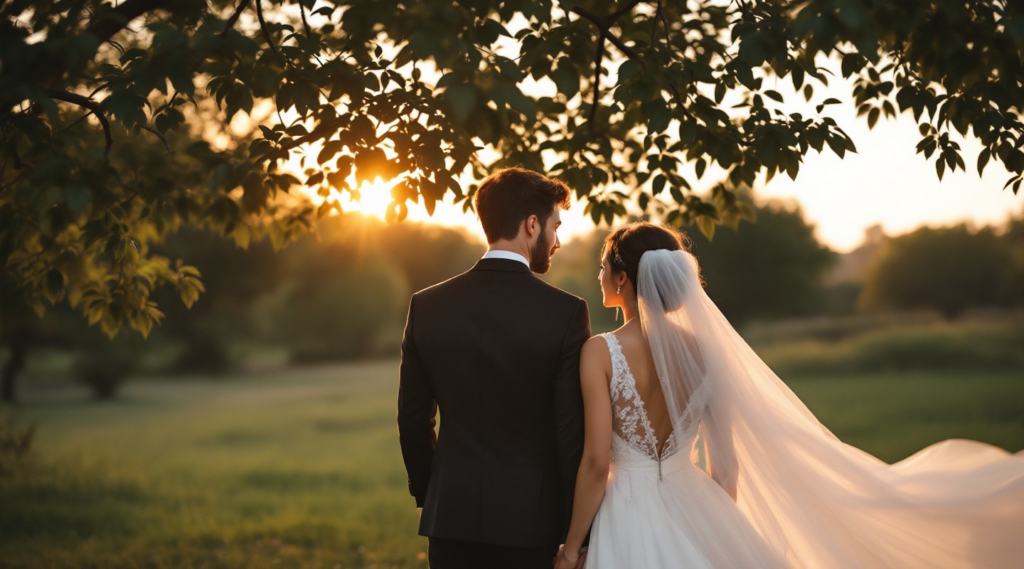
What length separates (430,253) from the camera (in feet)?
186

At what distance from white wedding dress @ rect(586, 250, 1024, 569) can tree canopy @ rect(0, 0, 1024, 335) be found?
1136 mm

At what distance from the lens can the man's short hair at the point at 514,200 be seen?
10.7 ft

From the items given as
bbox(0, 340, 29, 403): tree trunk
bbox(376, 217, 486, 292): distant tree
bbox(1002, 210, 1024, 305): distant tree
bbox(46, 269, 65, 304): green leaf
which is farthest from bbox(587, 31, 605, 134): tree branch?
bbox(376, 217, 486, 292): distant tree

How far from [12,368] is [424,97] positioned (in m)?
29.9

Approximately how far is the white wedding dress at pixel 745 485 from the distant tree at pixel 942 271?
40869 mm

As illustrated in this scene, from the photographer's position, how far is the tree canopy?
115 inches

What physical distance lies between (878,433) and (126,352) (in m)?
27.4

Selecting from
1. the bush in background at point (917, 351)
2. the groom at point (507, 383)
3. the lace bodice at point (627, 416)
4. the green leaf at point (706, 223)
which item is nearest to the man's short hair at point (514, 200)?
the groom at point (507, 383)

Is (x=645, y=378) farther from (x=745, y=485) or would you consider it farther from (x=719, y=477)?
(x=745, y=485)

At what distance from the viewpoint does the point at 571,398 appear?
10.7 feet

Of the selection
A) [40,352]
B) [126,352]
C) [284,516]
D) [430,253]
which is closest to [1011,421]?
[284,516]

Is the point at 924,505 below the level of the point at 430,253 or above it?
A: below

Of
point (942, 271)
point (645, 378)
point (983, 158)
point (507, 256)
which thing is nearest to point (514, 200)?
point (507, 256)

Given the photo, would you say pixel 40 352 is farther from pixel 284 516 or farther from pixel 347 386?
pixel 284 516
